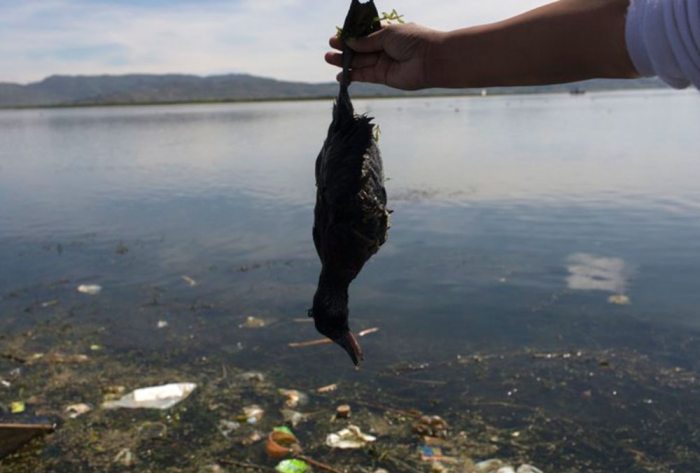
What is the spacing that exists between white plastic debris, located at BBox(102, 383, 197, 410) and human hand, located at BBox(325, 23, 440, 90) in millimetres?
6317

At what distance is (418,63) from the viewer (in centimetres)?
328

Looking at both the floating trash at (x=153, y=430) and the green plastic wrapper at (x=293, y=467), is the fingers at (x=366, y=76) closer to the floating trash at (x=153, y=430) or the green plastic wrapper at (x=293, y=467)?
the green plastic wrapper at (x=293, y=467)

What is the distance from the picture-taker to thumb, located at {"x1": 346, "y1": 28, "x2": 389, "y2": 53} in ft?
11.1

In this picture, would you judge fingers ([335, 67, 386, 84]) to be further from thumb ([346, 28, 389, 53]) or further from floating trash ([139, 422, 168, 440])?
floating trash ([139, 422, 168, 440])

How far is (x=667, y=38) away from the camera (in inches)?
88.4

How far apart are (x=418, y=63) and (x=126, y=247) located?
1499 cm

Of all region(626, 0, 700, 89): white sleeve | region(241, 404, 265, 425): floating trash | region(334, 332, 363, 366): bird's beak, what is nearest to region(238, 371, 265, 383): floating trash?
region(241, 404, 265, 425): floating trash

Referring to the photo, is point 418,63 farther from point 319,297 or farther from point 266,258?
point 266,258

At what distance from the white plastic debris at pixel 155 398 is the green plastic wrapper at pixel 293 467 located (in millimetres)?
2144

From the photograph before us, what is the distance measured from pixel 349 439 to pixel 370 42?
5471 millimetres

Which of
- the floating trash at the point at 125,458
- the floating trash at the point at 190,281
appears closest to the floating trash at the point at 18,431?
the floating trash at the point at 125,458

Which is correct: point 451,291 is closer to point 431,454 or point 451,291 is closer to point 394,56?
point 431,454

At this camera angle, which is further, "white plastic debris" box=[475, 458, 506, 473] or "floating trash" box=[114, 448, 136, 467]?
"floating trash" box=[114, 448, 136, 467]

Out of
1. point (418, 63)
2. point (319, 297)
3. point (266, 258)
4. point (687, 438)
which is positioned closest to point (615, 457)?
point (687, 438)
